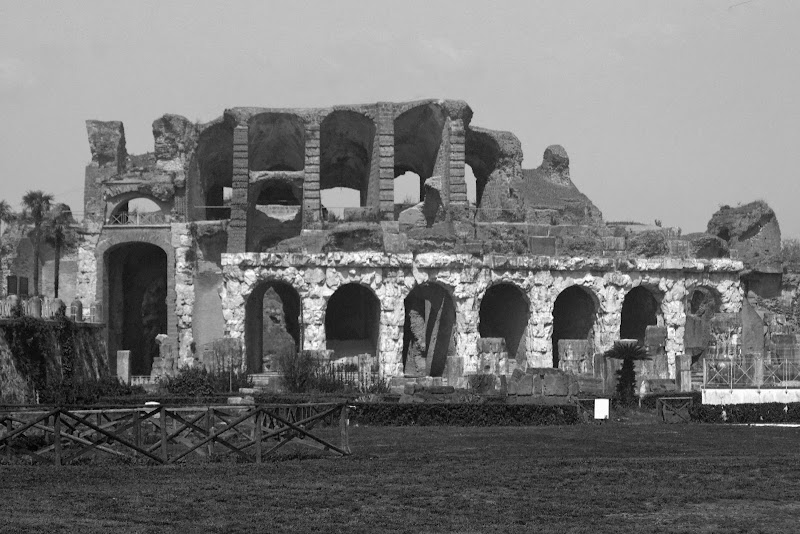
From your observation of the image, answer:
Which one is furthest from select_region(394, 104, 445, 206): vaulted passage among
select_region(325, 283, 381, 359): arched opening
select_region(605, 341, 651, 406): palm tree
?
select_region(605, 341, 651, 406): palm tree

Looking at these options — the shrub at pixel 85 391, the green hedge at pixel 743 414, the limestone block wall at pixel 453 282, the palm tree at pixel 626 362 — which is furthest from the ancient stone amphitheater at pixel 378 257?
the green hedge at pixel 743 414

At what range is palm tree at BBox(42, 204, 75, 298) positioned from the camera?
5383 centimetres

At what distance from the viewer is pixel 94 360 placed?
41.5 meters

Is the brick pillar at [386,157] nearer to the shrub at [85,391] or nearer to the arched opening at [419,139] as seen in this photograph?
the arched opening at [419,139]

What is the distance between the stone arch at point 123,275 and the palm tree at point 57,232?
1.82 metres

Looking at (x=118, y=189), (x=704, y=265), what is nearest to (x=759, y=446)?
(x=704, y=265)

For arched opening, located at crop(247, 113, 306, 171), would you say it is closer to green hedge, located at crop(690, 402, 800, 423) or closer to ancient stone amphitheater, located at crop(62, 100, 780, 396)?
ancient stone amphitheater, located at crop(62, 100, 780, 396)

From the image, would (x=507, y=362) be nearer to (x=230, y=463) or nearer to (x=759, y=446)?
(x=759, y=446)

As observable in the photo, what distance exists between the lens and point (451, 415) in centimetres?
3105

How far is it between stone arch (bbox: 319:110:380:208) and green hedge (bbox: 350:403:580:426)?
2433 cm

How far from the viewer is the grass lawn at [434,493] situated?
1434cm

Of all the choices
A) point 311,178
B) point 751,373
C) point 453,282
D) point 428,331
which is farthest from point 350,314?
point 751,373

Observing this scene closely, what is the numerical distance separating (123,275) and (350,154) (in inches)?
466

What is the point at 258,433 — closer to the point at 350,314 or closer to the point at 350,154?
Result: the point at 350,314
